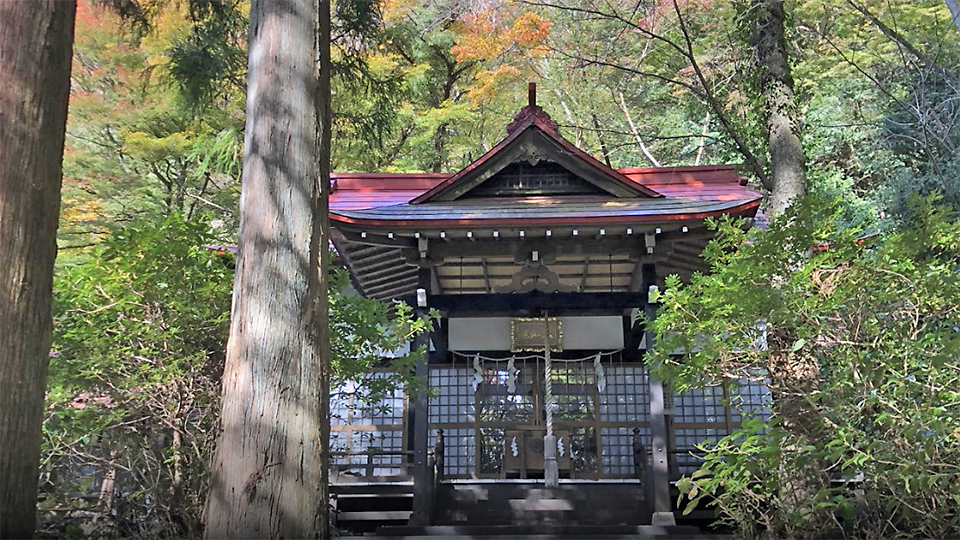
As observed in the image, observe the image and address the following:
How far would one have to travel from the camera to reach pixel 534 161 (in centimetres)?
969

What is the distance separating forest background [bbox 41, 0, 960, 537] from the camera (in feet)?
18.4

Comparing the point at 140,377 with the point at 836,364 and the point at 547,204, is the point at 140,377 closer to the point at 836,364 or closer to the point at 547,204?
the point at 836,364

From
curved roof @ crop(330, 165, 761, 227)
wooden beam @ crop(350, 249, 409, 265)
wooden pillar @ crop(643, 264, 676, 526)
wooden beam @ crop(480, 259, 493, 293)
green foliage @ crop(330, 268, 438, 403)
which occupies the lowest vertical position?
wooden pillar @ crop(643, 264, 676, 526)

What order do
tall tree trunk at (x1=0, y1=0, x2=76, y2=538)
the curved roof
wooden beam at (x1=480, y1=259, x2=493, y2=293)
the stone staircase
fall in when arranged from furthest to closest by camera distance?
wooden beam at (x1=480, y1=259, x2=493, y2=293) < the stone staircase < the curved roof < tall tree trunk at (x1=0, y1=0, x2=76, y2=538)

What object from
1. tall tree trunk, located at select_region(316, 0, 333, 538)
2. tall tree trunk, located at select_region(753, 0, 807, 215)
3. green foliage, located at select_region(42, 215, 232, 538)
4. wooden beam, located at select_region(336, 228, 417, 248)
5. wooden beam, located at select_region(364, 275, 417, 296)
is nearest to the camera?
tall tree trunk, located at select_region(316, 0, 333, 538)

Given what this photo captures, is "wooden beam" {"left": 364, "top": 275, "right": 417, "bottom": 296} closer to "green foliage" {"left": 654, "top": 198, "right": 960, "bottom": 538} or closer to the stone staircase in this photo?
the stone staircase

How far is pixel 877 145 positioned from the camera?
1745 cm

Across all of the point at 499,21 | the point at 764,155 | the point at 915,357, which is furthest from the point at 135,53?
the point at 915,357

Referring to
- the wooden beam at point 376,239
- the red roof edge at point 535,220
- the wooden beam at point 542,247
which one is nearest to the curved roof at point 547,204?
the red roof edge at point 535,220

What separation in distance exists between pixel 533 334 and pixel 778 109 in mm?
4997

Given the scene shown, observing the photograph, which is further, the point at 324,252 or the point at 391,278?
the point at 391,278

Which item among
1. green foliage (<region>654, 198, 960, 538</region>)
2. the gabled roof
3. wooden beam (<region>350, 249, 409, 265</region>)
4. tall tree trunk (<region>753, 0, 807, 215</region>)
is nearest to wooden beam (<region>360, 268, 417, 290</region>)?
wooden beam (<region>350, 249, 409, 265</region>)

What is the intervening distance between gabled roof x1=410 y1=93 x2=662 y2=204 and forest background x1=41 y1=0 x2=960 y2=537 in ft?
2.49

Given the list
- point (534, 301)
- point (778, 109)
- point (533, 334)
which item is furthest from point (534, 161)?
point (778, 109)
